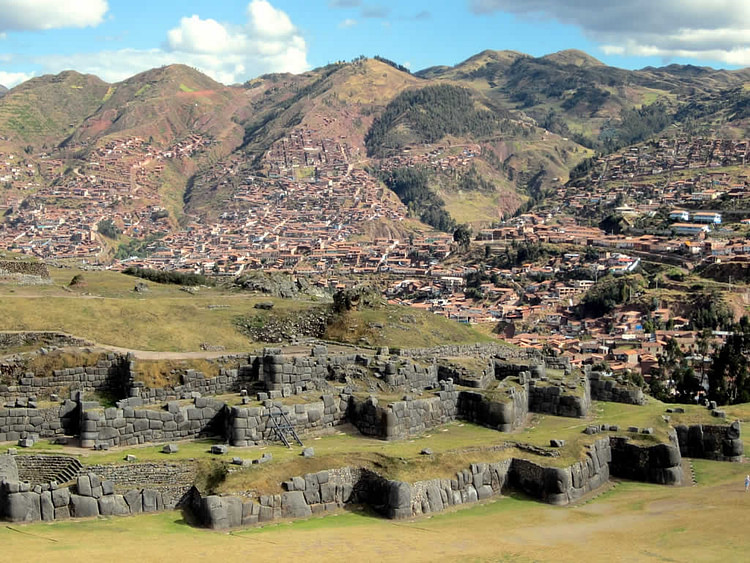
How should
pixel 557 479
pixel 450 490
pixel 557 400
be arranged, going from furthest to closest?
pixel 557 400 → pixel 557 479 → pixel 450 490

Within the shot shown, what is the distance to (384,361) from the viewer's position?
36688 mm

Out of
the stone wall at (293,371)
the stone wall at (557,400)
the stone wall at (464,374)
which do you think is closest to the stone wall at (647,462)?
the stone wall at (557,400)

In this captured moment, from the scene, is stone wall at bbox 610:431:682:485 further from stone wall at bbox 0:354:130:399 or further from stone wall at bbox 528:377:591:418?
stone wall at bbox 0:354:130:399

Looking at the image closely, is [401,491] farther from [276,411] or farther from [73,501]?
[73,501]

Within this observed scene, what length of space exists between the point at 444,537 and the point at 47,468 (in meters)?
10.1

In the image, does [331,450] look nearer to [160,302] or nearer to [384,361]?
[384,361]

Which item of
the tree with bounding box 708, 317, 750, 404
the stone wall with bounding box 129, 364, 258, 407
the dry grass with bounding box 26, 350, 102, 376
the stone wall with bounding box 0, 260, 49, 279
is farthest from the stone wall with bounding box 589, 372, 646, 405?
the stone wall with bounding box 0, 260, 49, 279

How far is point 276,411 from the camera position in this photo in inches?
1169

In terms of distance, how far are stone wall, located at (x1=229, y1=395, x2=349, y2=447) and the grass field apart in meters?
4.31

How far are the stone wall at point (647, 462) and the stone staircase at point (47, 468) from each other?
16.3 meters

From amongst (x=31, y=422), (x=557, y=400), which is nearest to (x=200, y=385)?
(x=31, y=422)

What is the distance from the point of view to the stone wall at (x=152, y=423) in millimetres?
27875

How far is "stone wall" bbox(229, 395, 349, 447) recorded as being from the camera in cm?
2891

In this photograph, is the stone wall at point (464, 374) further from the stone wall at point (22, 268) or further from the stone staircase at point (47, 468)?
the stone wall at point (22, 268)
